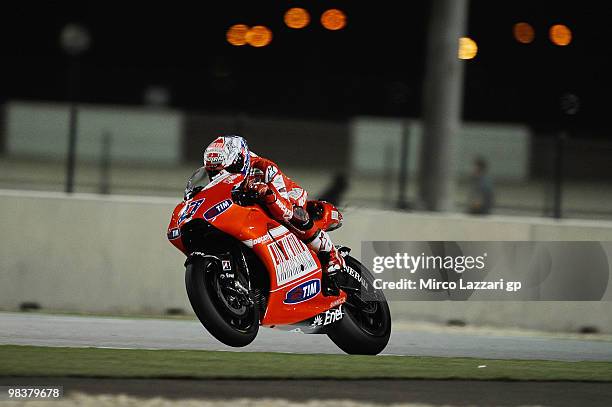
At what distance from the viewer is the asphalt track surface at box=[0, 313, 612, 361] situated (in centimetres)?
1080

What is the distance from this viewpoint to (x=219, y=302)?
29.5 feet

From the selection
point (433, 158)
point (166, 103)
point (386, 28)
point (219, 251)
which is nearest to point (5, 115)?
point (433, 158)

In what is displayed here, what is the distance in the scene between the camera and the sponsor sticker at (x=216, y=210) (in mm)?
9141

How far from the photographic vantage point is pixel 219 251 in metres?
9.26

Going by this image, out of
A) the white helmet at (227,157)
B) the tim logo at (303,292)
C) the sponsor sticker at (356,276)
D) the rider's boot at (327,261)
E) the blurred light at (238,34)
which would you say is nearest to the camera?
the white helmet at (227,157)

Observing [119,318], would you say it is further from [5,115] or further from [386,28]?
[386,28]

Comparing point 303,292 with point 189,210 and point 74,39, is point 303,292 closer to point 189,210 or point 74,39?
point 189,210

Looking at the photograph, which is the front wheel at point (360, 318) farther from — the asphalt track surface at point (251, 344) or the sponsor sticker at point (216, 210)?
the sponsor sticker at point (216, 210)

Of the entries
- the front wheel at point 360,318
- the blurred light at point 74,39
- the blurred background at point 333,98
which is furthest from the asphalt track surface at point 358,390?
the blurred light at point 74,39

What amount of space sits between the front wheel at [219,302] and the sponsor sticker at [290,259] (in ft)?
1.08

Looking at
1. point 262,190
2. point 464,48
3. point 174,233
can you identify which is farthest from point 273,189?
point 464,48

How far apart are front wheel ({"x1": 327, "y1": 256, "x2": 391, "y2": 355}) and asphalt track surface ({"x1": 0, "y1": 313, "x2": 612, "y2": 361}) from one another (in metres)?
0.36

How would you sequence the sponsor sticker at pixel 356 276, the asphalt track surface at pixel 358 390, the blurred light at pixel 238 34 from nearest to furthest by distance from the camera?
the asphalt track surface at pixel 358 390
the sponsor sticker at pixel 356 276
the blurred light at pixel 238 34

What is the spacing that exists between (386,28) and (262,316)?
81.8 feet
